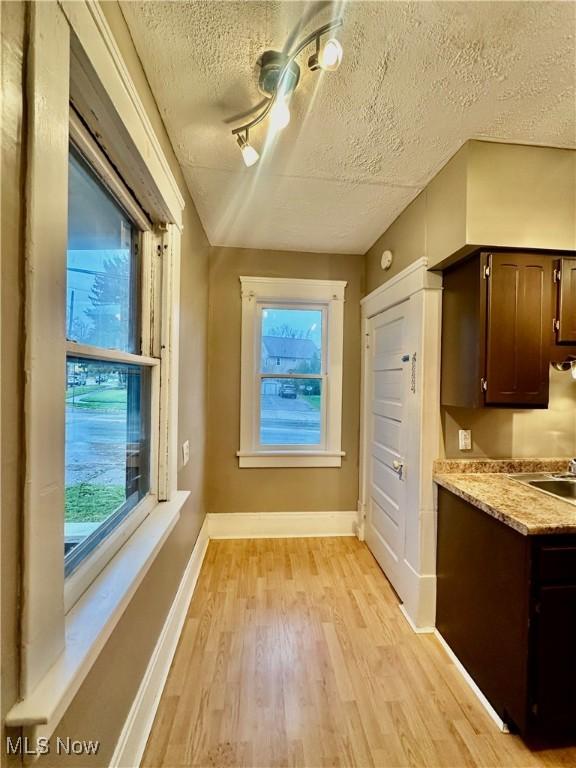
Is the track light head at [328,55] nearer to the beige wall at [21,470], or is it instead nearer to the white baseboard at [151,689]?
the beige wall at [21,470]

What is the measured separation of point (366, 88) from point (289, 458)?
248 centimetres

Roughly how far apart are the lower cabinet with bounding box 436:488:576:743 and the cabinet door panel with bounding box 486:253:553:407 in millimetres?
630

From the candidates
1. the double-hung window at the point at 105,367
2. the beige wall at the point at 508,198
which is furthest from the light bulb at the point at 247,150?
the beige wall at the point at 508,198

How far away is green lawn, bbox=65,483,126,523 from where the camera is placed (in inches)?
37.5

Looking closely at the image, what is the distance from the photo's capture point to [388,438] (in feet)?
7.84

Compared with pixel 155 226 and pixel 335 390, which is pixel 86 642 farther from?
pixel 335 390

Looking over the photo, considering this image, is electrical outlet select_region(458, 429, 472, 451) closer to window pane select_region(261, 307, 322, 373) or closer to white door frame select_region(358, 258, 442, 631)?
white door frame select_region(358, 258, 442, 631)

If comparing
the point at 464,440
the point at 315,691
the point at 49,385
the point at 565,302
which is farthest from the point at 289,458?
the point at 49,385

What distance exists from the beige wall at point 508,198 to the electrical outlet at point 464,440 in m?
0.95

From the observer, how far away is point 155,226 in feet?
5.11

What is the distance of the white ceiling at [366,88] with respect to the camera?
1.03 meters

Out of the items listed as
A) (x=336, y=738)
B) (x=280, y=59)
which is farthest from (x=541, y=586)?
(x=280, y=59)

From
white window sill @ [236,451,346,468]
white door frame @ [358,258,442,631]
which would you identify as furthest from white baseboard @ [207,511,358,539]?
white door frame @ [358,258,442,631]

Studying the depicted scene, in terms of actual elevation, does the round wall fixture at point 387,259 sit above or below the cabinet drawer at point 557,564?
above
